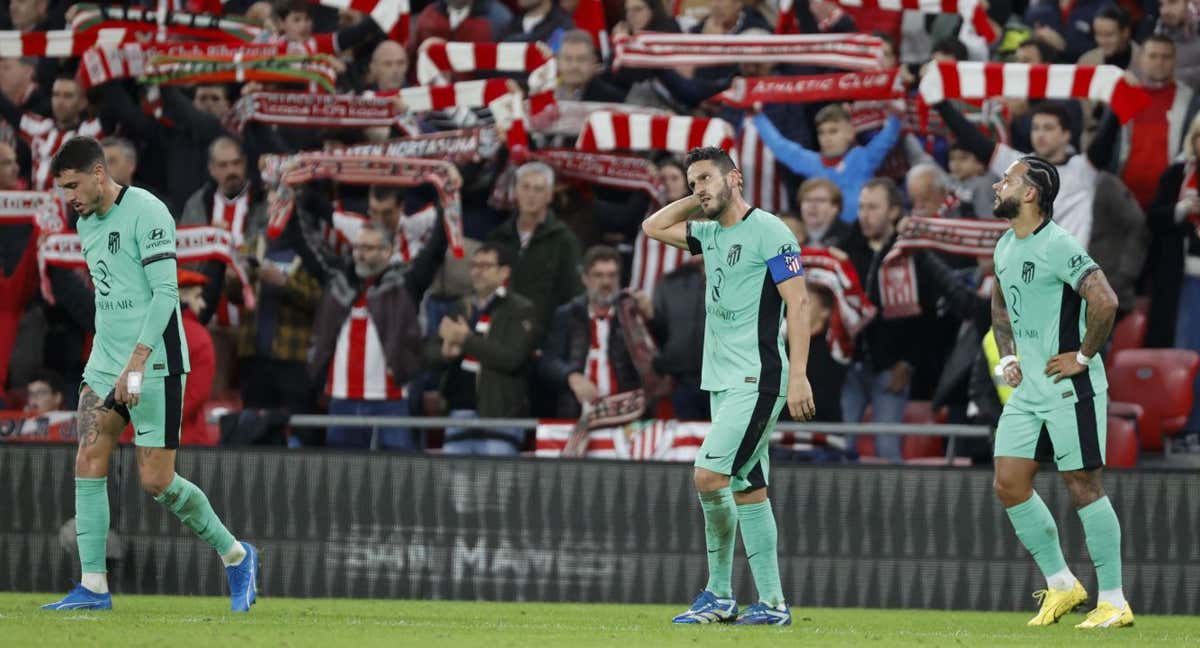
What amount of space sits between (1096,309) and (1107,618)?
158 cm

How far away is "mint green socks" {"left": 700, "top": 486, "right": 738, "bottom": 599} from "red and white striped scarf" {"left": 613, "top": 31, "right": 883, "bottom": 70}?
5820mm

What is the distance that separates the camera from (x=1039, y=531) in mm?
10188

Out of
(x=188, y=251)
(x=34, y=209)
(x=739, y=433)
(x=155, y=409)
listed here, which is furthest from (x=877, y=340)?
(x=34, y=209)

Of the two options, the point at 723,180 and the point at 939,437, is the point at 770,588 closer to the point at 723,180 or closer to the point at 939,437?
the point at 723,180

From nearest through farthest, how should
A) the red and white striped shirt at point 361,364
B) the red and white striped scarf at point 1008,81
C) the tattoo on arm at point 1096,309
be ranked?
the tattoo on arm at point 1096,309 → the red and white striped scarf at point 1008,81 → the red and white striped shirt at point 361,364

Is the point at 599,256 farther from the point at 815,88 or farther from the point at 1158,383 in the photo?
the point at 1158,383

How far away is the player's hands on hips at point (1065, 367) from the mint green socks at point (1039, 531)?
26.1 inches

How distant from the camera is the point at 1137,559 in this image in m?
12.1

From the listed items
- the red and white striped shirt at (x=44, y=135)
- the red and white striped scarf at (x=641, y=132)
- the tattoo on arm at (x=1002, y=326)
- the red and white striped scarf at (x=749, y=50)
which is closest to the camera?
the tattoo on arm at (x=1002, y=326)

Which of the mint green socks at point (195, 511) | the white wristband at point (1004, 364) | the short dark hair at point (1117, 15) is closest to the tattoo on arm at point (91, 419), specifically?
the mint green socks at point (195, 511)

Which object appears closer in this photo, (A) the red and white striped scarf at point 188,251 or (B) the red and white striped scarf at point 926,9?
(A) the red and white striped scarf at point 188,251

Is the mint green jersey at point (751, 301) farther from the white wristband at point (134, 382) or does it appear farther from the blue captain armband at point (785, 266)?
the white wristband at point (134, 382)

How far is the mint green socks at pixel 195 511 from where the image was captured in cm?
988

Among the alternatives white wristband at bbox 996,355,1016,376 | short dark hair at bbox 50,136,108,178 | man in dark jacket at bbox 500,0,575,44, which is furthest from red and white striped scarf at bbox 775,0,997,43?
short dark hair at bbox 50,136,108,178
